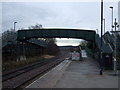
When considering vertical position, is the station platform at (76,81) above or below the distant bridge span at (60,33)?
below

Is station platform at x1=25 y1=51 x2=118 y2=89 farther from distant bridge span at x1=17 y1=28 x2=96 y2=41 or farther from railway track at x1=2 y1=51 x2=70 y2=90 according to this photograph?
distant bridge span at x1=17 y1=28 x2=96 y2=41

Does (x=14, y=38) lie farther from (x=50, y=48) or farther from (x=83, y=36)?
(x=50, y=48)

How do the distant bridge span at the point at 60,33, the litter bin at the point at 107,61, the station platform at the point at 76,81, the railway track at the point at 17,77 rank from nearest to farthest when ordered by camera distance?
the station platform at the point at 76,81
the railway track at the point at 17,77
the litter bin at the point at 107,61
the distant bridge span at the point at 60,33

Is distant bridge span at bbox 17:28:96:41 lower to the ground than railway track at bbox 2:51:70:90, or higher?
higher

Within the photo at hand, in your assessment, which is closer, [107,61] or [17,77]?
[17,77]

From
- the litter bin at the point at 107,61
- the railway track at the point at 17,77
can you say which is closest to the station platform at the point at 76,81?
the railway track at the point at 17,77

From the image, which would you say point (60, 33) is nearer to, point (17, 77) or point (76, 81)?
point (17, 77)

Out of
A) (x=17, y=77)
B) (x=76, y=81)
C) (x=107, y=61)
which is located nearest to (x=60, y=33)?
(x=107, y=61)

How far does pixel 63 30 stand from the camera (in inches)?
2111

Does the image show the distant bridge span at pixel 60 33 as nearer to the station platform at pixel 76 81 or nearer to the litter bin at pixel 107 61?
the litter bin at pixel 107 61

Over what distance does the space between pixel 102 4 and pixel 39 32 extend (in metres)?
27.7

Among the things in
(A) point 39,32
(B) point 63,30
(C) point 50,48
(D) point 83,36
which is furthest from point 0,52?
(C) point 50,48

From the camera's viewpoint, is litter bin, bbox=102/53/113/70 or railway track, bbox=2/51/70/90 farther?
litter bin, bbox=102/53/113/70

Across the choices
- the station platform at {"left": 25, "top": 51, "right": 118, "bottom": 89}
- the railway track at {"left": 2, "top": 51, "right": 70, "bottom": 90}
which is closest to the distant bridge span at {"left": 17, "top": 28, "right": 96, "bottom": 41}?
the railway track at {"left": 2, "top": 51, "right": 70, "bottom": 90}
